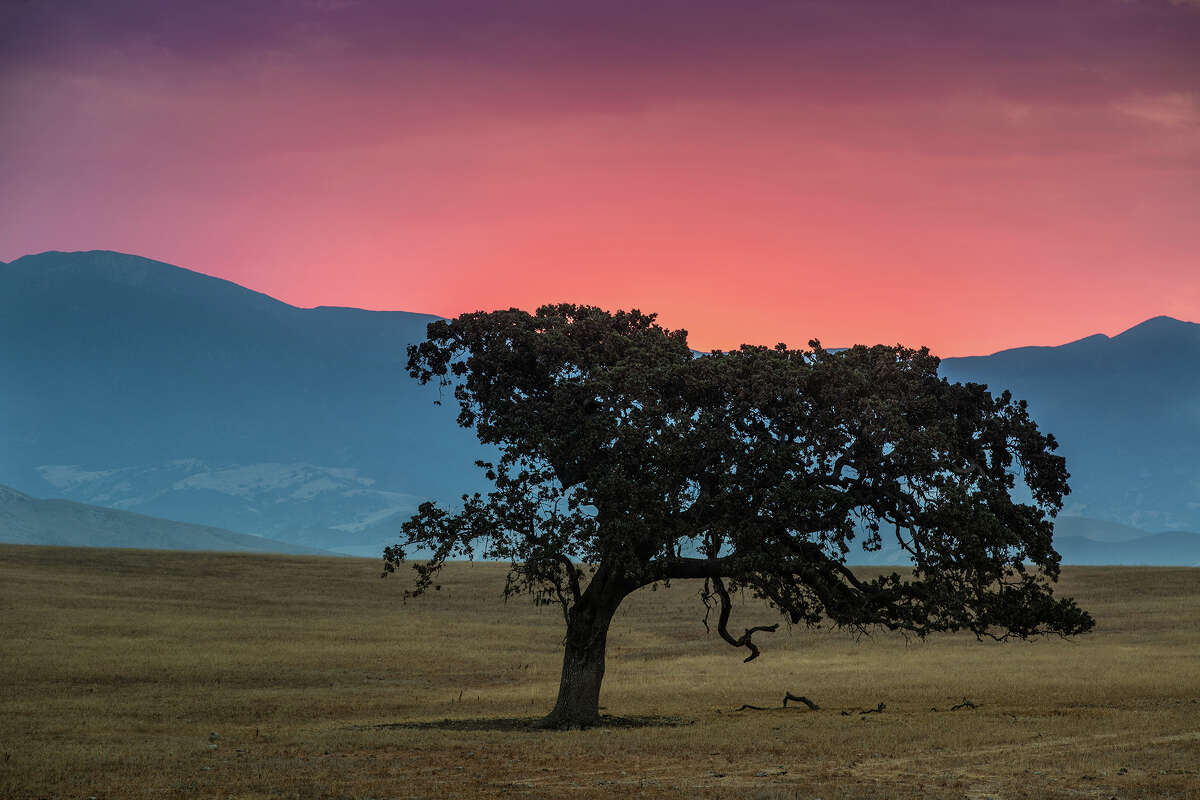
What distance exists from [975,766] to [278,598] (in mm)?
64072

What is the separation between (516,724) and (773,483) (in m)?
10.6

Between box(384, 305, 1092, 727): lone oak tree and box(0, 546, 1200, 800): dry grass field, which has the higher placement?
box(384, 305, 1092, 727): lone oak tree

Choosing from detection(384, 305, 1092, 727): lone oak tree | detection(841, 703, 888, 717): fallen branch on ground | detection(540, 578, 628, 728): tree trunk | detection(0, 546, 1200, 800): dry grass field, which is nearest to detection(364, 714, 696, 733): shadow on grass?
detection(0, 546, 1200, 800): dry grass field

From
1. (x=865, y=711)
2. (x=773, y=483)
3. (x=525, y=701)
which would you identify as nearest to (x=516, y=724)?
(x=525, y=701)

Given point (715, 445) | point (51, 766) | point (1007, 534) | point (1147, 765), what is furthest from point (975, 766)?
point (51, 766)

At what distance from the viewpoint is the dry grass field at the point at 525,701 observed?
901 inches

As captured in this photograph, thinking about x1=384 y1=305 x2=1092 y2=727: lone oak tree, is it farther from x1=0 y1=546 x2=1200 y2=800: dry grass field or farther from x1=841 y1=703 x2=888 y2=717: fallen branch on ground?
x1=841 y1=703 x2=888 y2=717: fallen branch on ground

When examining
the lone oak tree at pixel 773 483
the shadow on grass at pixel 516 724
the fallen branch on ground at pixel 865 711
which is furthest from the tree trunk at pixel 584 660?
the fallen branch on ground at pixel 865 711

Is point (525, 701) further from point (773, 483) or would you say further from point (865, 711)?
point (773, 483)

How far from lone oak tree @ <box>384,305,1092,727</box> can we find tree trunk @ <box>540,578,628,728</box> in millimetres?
81

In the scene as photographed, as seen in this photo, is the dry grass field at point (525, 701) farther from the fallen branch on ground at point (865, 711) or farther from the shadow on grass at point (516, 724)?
the fallen branch on ground at point (865, 711)

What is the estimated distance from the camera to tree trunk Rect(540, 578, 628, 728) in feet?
111

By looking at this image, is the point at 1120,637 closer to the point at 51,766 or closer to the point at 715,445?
the point at 715,445

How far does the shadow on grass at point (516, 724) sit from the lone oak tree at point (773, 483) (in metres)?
0.90
